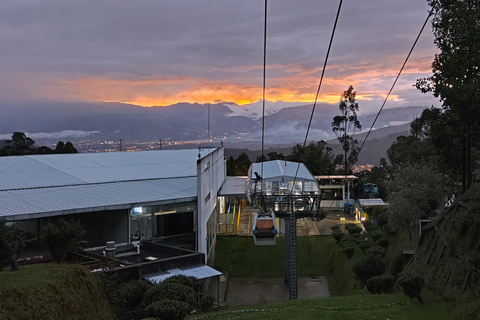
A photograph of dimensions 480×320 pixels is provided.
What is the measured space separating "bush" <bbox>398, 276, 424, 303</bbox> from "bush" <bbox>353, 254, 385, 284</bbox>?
9652 mm

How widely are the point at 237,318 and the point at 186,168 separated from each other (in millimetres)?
29766

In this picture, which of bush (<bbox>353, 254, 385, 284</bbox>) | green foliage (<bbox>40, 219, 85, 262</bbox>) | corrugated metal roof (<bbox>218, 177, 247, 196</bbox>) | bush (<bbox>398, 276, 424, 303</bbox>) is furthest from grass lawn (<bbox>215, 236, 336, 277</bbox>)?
bush (<bbox>398, 276, 424, 303</bbox>)

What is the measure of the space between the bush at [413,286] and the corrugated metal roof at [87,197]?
680 inches

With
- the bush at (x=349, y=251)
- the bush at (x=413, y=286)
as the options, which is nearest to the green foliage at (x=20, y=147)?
the bush at (x=349, y=251)

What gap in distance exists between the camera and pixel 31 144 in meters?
69.7

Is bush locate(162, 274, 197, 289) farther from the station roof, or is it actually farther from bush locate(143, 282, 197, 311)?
the station roof

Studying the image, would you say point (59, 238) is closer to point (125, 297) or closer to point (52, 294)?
point (125, 297)

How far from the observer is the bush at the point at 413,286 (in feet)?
42.1

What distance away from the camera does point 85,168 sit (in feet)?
121

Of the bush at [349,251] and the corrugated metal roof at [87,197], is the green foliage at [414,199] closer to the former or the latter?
the bush at [349,251]

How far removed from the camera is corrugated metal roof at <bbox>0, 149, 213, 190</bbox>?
3108 centimetres

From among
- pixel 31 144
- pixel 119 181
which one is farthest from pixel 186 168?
pixel 31 144

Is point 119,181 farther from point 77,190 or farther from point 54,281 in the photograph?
point 54,281

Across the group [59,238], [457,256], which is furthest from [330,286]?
[59,238]
